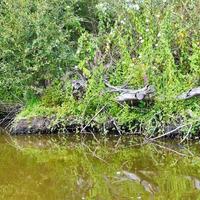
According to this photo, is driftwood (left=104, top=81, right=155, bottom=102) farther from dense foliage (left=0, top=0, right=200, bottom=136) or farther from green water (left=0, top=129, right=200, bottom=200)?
green water (left=0, top=129, right=200, bottom=200)

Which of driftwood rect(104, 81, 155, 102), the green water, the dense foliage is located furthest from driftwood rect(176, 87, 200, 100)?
the green water

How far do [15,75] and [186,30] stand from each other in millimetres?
3353

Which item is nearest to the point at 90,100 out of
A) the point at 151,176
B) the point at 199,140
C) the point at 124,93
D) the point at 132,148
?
the point at 124,93

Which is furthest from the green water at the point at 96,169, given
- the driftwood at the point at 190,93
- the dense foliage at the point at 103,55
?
the driftwood at the point at 190,93

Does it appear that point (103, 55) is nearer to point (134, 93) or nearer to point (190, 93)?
point (134, 93)

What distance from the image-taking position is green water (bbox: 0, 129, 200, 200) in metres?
6.32

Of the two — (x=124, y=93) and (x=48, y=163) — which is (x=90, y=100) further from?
(x=48, y=163)

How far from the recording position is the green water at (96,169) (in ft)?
20.7

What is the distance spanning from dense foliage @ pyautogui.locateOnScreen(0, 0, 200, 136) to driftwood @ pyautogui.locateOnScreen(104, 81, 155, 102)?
0.14 metres

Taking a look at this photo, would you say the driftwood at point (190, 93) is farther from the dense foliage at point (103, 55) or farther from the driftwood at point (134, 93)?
the driftwood at point (134, 93)

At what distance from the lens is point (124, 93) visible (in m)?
9.16

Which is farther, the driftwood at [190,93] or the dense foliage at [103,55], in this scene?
the dense foliage at [103,55]

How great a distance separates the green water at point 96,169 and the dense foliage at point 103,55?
2.01 ft

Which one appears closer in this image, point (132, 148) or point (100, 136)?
point (132, 148)
